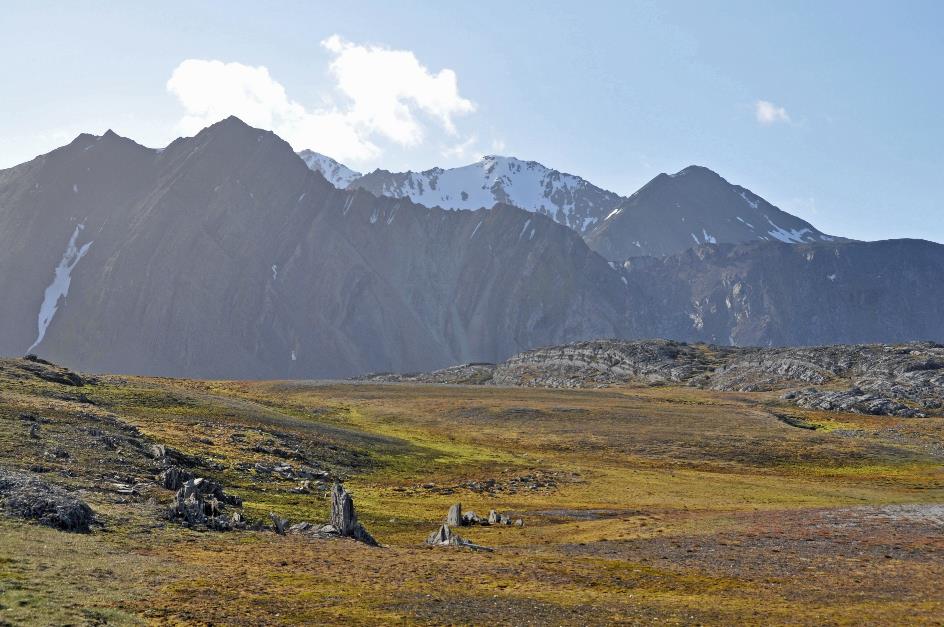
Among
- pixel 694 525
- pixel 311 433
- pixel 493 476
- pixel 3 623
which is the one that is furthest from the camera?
pixel 311 433

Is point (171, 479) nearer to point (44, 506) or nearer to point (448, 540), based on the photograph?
point (44, 506)

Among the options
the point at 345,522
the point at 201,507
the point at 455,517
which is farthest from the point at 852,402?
the point at 201,507

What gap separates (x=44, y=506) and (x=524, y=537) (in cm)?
2821

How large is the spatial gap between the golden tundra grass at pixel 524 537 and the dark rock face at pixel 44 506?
1.03 m

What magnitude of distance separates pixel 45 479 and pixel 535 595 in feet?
88.2

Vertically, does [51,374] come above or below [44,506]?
above

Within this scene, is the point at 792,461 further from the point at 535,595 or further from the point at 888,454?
the point at 535,595

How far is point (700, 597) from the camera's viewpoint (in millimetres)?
33938

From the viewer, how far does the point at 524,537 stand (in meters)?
50.9

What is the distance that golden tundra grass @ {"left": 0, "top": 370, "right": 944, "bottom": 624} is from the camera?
96.0ft

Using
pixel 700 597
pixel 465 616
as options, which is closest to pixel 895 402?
pixel 700 597

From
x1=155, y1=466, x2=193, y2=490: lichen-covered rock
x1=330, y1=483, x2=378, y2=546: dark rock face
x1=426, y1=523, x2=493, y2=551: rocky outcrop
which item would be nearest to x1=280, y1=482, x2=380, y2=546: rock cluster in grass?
x1=330, y1=483, x2=378, y2=546: dark rock face

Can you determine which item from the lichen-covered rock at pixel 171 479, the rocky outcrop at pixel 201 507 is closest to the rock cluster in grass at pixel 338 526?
the rocky outcrop at pixel 201 507

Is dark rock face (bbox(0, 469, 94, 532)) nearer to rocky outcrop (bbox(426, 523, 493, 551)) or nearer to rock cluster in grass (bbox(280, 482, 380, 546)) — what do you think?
rock cluster in grass (bbox(280, 482, 380, 546))
